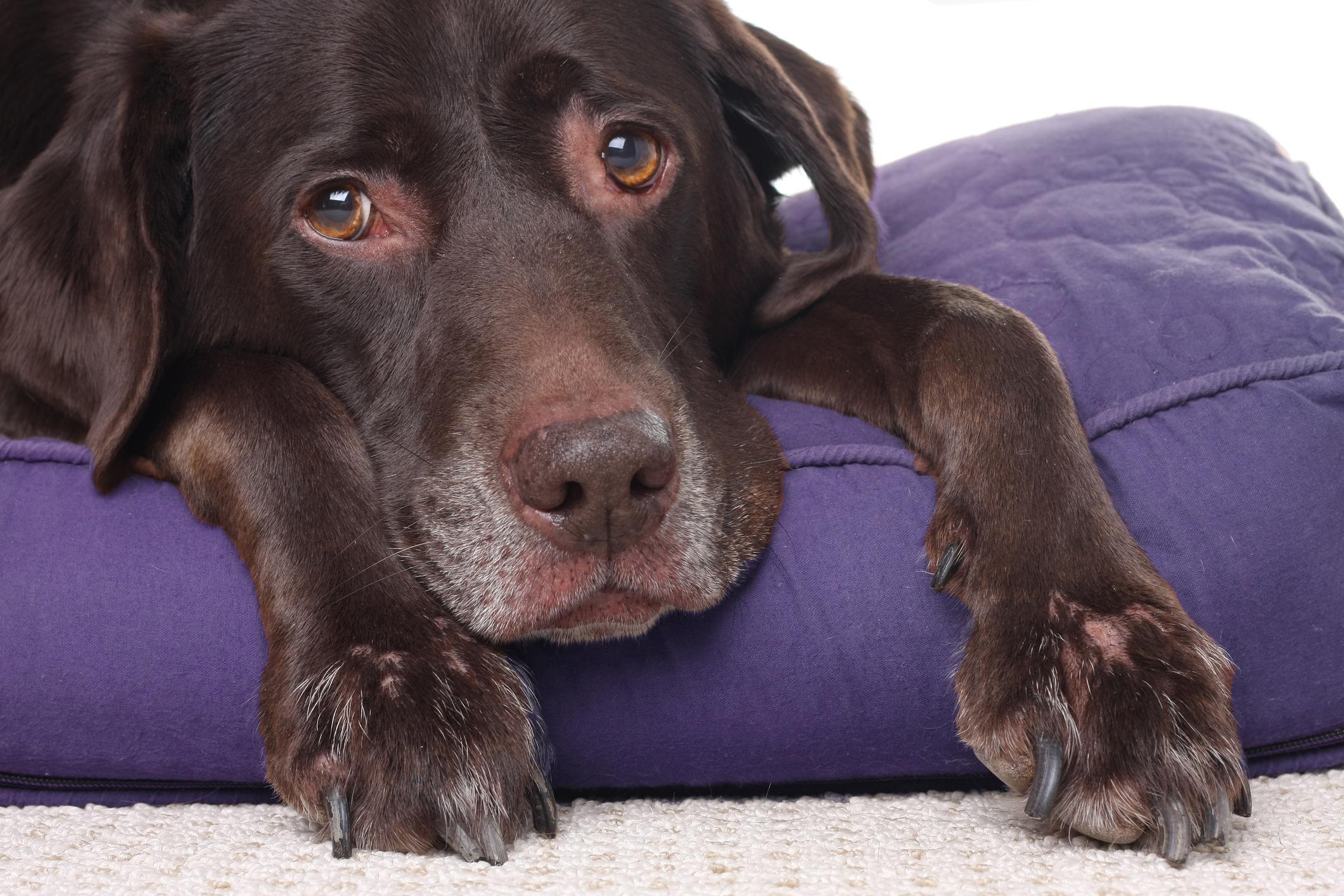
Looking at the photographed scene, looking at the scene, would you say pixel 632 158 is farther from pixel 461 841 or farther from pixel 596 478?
pixel 461 841

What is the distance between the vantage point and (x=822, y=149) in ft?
7.57

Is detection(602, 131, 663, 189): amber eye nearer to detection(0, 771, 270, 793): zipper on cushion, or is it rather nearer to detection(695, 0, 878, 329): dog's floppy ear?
detection(695, 0, 878, 329): dog's floppy ear

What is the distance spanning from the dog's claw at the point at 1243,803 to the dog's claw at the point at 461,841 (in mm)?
935

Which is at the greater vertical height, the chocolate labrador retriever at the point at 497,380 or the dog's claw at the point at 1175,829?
the chocolate labrador retriever at the point at 497,380

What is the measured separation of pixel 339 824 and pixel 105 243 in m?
1.05

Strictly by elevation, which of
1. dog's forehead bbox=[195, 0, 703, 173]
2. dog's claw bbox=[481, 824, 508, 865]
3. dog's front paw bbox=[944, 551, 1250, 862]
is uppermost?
dog's forehead bbox=[195, 0, 703, 173]

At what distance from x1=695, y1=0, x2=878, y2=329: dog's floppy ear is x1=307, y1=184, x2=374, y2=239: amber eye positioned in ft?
2.47

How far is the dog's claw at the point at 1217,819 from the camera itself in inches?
58.2

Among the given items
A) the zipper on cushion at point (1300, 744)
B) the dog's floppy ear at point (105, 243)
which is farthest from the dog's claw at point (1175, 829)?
the dog's floppy ear at point (105, 243)

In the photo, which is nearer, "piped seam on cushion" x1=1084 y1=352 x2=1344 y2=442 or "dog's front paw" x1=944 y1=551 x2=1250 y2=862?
"dog's front paw" x1=944 y1=551 x2=1250 y2=862

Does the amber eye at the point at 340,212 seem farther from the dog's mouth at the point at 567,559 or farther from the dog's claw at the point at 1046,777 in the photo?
the dog's claw at the point at 1046,777

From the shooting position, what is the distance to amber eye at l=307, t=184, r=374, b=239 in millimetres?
1945

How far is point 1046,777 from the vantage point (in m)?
1.50

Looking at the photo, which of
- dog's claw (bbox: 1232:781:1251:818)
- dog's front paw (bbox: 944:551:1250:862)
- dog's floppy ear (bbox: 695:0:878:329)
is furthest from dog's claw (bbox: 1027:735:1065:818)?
dog's floppy ear (bbox: 695:0:878:329)
